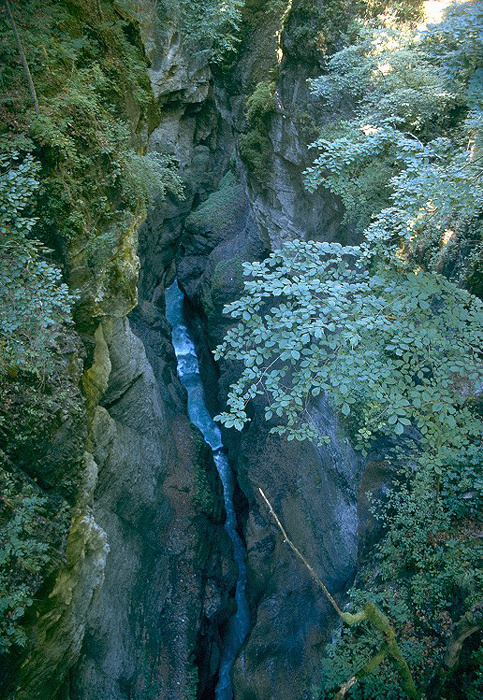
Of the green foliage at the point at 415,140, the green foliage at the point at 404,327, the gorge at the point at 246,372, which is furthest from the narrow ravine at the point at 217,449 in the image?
the green foliage at the point at 415,140

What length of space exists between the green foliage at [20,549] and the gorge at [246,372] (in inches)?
1.1

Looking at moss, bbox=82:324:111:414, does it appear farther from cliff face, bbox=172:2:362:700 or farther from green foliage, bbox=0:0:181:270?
cliff face, bbox=172:2:362:700

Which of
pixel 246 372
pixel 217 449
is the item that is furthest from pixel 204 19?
pixel 246 372

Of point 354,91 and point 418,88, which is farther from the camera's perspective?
point 354,91

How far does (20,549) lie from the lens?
4527mm

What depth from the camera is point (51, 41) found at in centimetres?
615

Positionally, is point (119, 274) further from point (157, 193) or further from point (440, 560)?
point (157, 193)

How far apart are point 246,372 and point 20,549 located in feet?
9.67

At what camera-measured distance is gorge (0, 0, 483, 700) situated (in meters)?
4.79

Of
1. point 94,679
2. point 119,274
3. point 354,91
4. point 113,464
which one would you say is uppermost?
point 354,91

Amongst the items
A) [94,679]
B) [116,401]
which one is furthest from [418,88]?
[94,679]

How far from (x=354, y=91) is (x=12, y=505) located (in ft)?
31.8

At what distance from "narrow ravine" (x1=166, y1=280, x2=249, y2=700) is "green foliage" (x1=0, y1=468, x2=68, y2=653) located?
8.73 m

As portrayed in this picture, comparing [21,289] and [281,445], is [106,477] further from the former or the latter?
[281,445]
